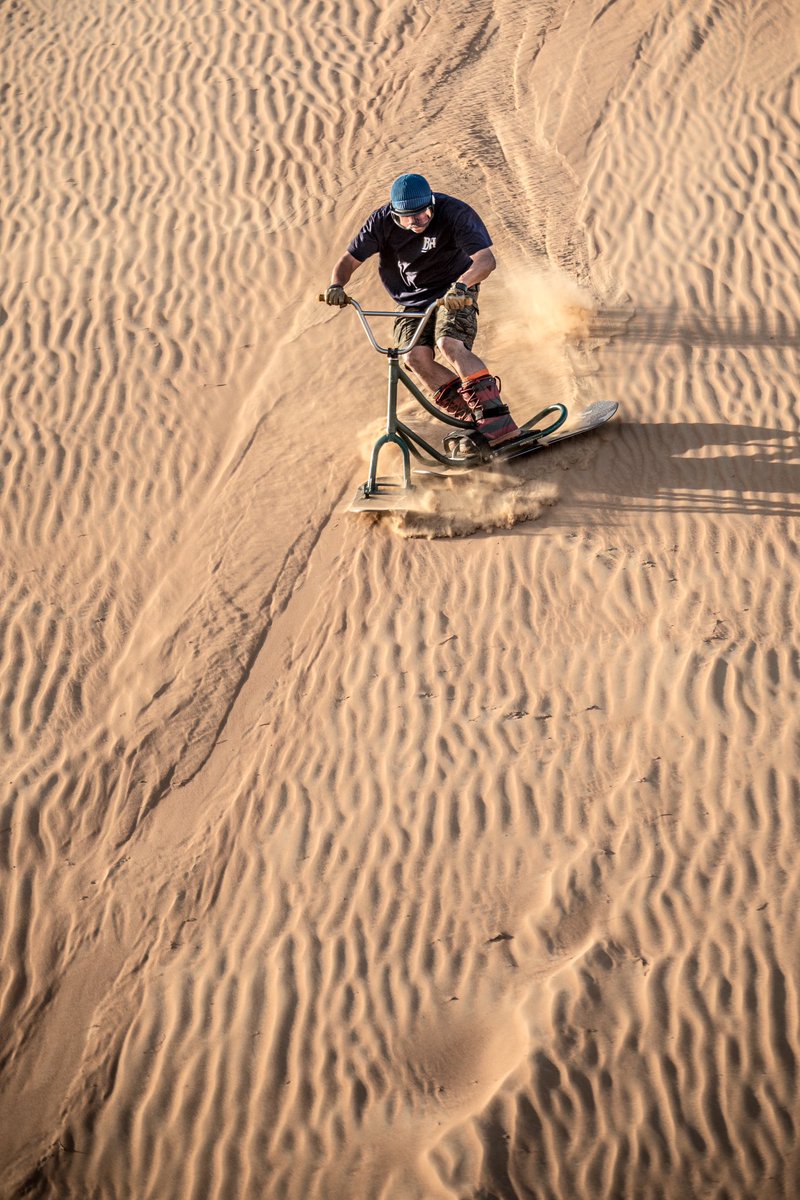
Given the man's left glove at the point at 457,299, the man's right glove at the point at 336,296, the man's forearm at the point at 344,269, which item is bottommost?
the man's left glove at the point at 457,299

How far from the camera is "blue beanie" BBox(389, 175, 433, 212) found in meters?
5.65

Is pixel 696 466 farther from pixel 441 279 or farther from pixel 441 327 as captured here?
pixel 441 279

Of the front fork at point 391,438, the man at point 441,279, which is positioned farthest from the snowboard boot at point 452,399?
the front fork at point 391,438

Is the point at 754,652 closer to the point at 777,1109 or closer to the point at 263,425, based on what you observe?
the point at 777,1109

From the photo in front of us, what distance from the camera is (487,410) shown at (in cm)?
609

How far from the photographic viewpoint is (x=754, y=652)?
530 centimetres

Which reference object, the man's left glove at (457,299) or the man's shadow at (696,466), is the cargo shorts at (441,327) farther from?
the man's shadow at (696,466)

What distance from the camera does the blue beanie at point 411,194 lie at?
5648mm

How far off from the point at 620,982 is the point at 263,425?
4475 millimetres

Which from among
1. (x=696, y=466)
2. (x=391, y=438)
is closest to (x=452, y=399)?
(x=391, y=438)

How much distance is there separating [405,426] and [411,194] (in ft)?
4.40

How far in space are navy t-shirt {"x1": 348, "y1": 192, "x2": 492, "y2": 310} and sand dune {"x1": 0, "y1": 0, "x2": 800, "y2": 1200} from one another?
104 centimetres

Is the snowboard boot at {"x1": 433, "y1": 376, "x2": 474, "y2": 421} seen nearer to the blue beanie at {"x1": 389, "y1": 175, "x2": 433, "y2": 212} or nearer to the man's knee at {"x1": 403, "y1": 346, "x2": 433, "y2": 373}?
the man's knee at {"x1": 403, "y1": 346, "x2": 433, "y2": 373}

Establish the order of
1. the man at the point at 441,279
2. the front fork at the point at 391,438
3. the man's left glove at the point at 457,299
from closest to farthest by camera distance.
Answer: the man's left glove at the point at 457,299 < the front fork at the point at 391,438 < the man at the point at 441,279
